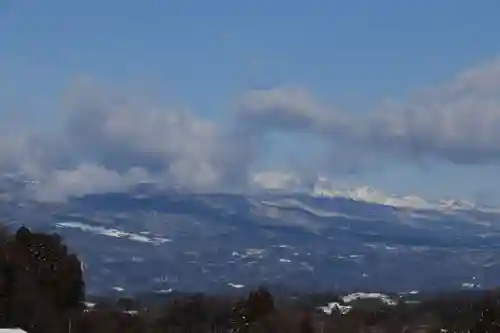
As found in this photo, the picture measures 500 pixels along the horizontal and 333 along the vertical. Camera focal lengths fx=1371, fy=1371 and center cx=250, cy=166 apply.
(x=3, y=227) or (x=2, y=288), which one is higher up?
(x=3, y=227)

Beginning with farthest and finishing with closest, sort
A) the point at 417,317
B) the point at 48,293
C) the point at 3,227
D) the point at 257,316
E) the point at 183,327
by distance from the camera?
the point at 417,317 → the point at 183,327 → the point at 257,316 → the point at 3,227 → the point at 48,293

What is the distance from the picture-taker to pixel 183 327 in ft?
291

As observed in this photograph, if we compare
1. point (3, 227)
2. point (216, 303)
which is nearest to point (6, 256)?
point (3, 227)

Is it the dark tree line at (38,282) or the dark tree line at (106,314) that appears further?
the dark tree line at (106,314)

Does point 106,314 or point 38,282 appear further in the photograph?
point 106,314

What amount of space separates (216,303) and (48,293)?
34273 millimetres

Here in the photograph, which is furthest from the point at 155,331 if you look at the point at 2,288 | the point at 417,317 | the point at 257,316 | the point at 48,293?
the point at 417,317

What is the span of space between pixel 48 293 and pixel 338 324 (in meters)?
26.0

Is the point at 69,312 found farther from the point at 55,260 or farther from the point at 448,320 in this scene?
the point at 448,320

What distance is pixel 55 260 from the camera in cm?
7094

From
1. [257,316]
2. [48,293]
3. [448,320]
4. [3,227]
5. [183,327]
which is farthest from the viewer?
[448,320]

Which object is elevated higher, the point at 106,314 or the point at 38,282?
the point at 38,282

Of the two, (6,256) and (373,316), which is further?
(373,316)

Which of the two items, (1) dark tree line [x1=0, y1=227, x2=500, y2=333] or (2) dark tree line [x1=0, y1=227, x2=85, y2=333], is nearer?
(2) dark tree line [x1=0, y1=227, x2=85, y2=333]
